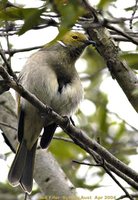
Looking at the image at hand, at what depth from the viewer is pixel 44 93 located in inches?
178

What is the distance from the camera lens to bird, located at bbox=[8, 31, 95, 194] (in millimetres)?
4535

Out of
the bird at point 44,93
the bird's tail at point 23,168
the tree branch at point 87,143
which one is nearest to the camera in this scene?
the tree branch at point 87,143

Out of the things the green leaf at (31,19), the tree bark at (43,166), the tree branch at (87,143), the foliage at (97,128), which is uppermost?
the green leaf at (31,19)

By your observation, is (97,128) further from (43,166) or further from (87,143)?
(87,143)

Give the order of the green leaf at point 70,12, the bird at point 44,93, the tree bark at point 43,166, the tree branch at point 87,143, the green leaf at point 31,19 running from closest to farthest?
the green leaf at point 70,12, the green leaf at point 31,19, the tree branch at point 87,143, the tree bark at point 43,166, the bird at point 44,93

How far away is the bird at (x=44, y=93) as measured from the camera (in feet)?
14.9

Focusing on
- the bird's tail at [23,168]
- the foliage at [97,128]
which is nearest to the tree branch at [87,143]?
the foliage at [97,128]

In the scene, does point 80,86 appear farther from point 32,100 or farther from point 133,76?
point 32,100

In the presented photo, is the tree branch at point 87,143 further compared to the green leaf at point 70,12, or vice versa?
the tree branch at point 87,143

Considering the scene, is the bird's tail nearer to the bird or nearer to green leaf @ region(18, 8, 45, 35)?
the bird

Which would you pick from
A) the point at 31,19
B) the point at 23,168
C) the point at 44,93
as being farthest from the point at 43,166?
the point at 31,19

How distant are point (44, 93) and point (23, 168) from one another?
0.96 m

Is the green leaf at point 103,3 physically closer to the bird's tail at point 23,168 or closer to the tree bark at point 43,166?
the tree bark at point 43,166

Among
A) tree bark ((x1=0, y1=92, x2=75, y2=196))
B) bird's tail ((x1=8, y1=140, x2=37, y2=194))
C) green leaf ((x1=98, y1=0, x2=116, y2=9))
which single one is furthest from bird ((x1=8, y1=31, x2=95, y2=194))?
green leaf ((x1=98, y1=0, x2=116, y2=9))
